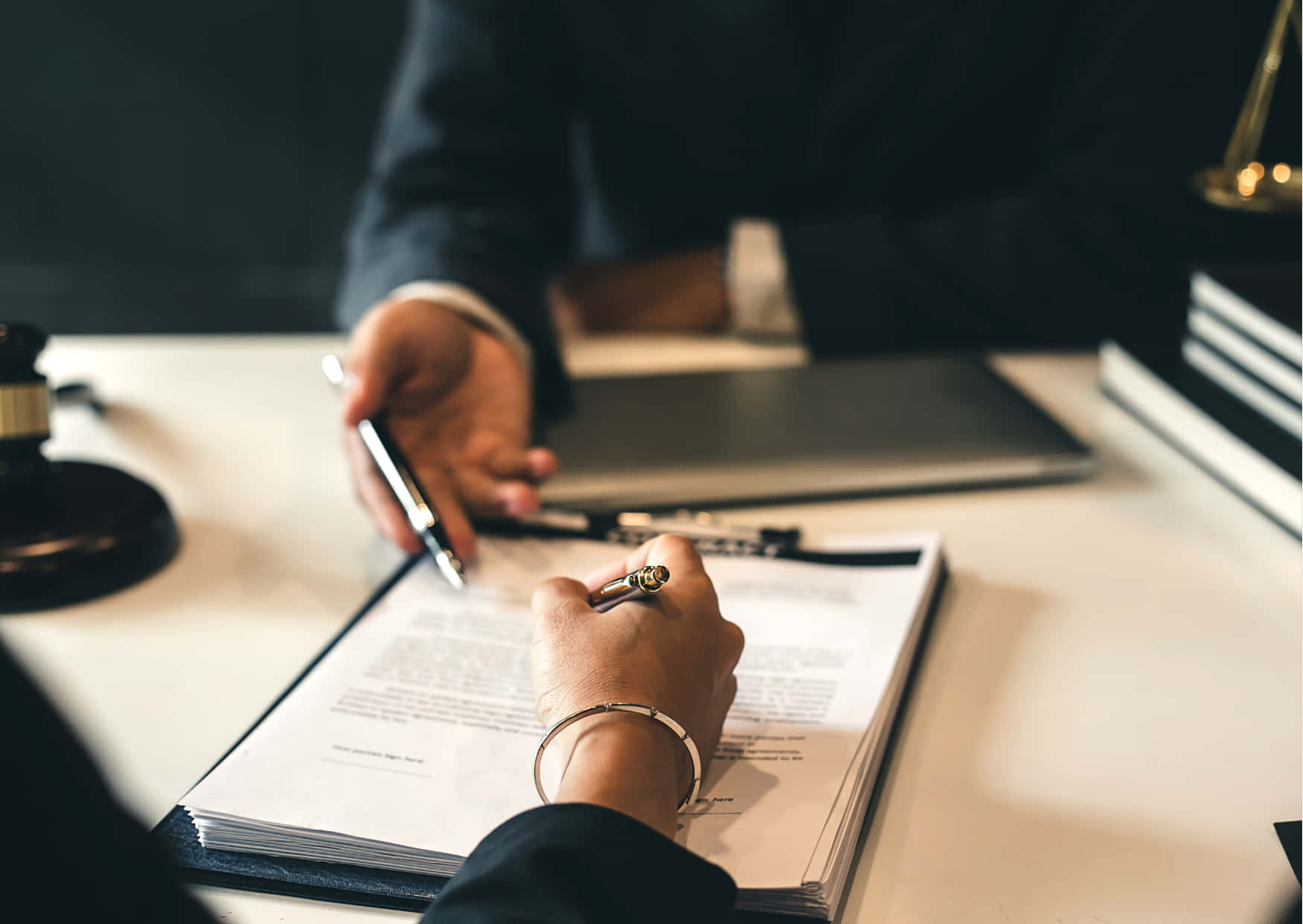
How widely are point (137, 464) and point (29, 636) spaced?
26 cm

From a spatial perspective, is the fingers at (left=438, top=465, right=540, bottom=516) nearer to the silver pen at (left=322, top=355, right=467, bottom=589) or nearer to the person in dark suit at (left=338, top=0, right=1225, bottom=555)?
the silver pen at (left=322, top=355, right=467, bottom=589)

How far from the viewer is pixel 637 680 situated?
477 millimetres

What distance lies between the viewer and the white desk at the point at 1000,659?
468mm

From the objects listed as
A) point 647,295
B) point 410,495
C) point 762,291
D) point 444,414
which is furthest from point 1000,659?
point 647,295

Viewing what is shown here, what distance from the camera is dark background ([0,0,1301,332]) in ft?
7.90

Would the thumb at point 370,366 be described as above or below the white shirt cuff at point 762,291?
above

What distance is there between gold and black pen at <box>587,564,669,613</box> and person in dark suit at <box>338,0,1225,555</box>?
1.43ft

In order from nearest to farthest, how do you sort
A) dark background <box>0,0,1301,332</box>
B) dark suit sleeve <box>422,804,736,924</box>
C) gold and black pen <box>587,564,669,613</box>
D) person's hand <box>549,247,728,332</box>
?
dark suit sleeve <box>422,804,736,924</box> → gold and black pen <box>587,564,669,613</box> → person's hand <box>549,247,728,332</box> → dark background <box>0,0,1301,332</box>

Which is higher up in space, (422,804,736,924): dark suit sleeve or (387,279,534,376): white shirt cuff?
(422,804,736,924): dark suit sleeve

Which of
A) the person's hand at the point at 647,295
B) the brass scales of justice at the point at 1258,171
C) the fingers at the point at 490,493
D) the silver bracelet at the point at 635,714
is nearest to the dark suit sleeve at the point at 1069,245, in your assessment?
the person's hand at the point at 647,295

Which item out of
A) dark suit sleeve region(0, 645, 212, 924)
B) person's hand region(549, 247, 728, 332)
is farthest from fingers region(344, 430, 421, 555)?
person's hand region(549, 247, 728, 332)

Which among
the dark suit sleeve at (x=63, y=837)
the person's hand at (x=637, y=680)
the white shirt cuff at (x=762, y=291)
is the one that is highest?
the dark suit sleeve at (x=63, y=837)

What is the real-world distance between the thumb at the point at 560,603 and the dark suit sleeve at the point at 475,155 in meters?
0.55

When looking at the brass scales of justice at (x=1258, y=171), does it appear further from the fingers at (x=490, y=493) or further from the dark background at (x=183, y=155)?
the dark background at (x=183, y=155)
